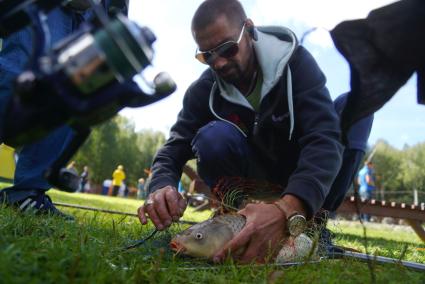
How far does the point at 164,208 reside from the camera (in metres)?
2.00

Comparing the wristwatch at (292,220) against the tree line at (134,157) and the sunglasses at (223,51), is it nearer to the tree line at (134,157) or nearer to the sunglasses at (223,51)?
the sunglasses at (223,51)

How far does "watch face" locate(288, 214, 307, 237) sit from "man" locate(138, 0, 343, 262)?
29 cm

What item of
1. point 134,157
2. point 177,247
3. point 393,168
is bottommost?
point 393,168

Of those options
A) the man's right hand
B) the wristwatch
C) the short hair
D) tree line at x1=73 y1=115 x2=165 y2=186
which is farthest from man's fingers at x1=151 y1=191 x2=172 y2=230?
tree line at x1=73 y1=115 x2=165 y2=186

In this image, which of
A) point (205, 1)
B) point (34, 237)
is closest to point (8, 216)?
point (34, 237)

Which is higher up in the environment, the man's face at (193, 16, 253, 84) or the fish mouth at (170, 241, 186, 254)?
the man's face at (193, 16, 253, 84)

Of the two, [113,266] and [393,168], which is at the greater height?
[113,266]

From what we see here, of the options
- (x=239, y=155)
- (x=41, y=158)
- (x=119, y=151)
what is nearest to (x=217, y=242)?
(x=239, y=155)

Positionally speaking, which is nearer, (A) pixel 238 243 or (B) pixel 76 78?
(B) pixel 76 78

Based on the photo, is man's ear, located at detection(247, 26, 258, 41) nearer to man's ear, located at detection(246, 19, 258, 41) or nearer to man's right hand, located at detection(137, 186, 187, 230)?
man's ear, located at detection(246, 19, 258, 41)

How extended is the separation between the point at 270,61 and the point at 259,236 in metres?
1.10

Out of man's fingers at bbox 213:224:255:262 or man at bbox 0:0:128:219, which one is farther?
man at bbox 0:0:128:219

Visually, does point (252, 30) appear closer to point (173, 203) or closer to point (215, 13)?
point (215, 13)

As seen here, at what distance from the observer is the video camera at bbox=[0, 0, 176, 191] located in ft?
2.54
